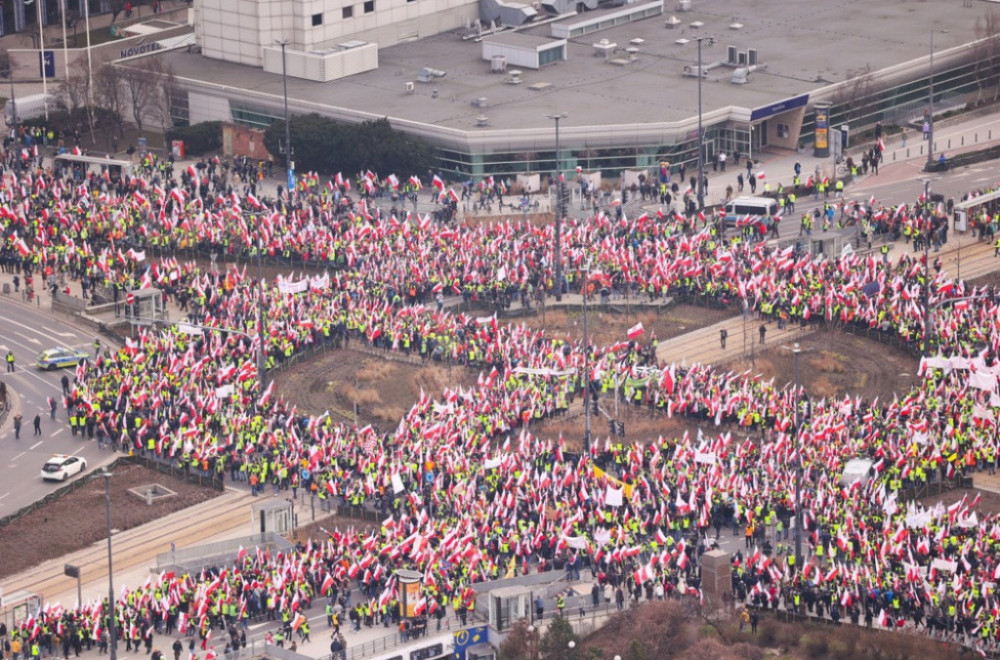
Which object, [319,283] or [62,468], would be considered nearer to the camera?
[62,468]

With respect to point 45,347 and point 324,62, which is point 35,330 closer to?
point 45,347

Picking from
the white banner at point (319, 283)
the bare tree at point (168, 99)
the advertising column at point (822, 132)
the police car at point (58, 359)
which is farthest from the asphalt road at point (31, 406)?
the advertising column at point (822, 132)

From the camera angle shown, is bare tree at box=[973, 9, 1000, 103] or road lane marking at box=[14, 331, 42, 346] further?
bare tree at box=[973, 9, 1000, 103]

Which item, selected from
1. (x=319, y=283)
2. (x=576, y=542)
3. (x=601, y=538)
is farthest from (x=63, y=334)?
(x=601, y=538)

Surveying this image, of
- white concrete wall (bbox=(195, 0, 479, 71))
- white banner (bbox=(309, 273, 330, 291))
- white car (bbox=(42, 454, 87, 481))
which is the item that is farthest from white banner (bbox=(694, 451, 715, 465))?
white concrete wall (bbox=(195, 0, 479, 71))

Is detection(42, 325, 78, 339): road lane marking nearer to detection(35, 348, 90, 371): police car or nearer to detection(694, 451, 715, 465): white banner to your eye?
detection(35, 348, 90, 371): police car

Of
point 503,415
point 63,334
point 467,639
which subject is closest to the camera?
point 467,639

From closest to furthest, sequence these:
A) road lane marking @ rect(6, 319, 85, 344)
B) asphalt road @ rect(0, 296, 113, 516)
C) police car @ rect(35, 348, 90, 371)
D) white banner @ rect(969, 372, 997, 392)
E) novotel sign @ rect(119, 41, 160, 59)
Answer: white banner @ rect(969, 372, 997, 392) < asphalt road @ rect(0, 296, 113, 516) < police car @ rect(35, 348, 90, 371) < road lane marking @ rect(6, 319, 85, 344) < novotel sign @ rect(119, 41, 160, 59)
